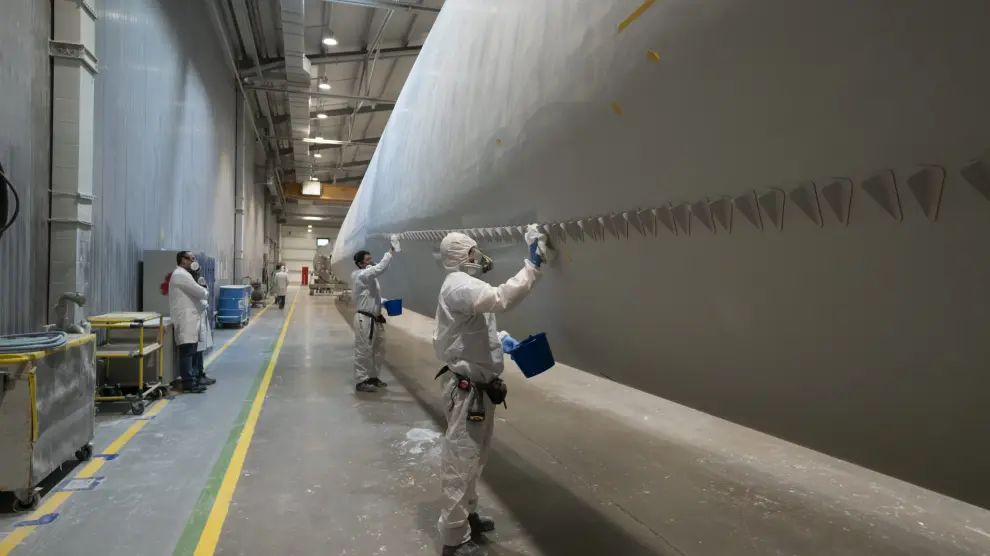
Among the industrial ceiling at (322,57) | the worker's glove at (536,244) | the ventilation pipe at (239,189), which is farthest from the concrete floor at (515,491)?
the ventilation pipe at (239,189)

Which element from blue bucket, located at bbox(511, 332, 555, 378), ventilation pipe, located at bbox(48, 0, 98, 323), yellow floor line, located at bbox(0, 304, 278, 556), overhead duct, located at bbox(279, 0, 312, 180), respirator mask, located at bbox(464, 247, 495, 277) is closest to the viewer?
blue bucket, located at bbox(511, 332, 555, 378)

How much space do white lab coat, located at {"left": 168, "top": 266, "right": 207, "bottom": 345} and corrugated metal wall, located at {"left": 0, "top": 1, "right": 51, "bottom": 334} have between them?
5.08 ft

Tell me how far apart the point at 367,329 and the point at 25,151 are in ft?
12.7

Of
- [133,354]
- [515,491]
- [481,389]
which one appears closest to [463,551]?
[481,389]

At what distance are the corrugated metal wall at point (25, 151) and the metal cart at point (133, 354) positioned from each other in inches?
29.3

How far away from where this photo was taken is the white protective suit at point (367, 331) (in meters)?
7.36

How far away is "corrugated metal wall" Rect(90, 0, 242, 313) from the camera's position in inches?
272

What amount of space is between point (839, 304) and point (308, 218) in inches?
1818

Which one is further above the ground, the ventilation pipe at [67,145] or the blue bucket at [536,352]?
the ventilation pipe at [67,145]

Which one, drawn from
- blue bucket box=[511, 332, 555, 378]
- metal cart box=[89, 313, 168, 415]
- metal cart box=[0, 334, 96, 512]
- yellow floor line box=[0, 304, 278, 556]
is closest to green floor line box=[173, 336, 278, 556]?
yellow floor line box=[0, 304, 278, 556]

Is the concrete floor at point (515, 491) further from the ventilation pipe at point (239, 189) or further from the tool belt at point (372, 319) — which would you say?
the ventilation pipe at point (239, 189)

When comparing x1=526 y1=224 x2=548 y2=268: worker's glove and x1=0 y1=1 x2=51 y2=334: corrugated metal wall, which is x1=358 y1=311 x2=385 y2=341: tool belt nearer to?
x1=0 y1=1 x2=51 y2=334: corrugated metal wall

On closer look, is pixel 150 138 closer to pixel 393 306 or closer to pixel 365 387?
pixel 393 306

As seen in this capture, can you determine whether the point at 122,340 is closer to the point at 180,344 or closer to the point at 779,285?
the point at 180,344
